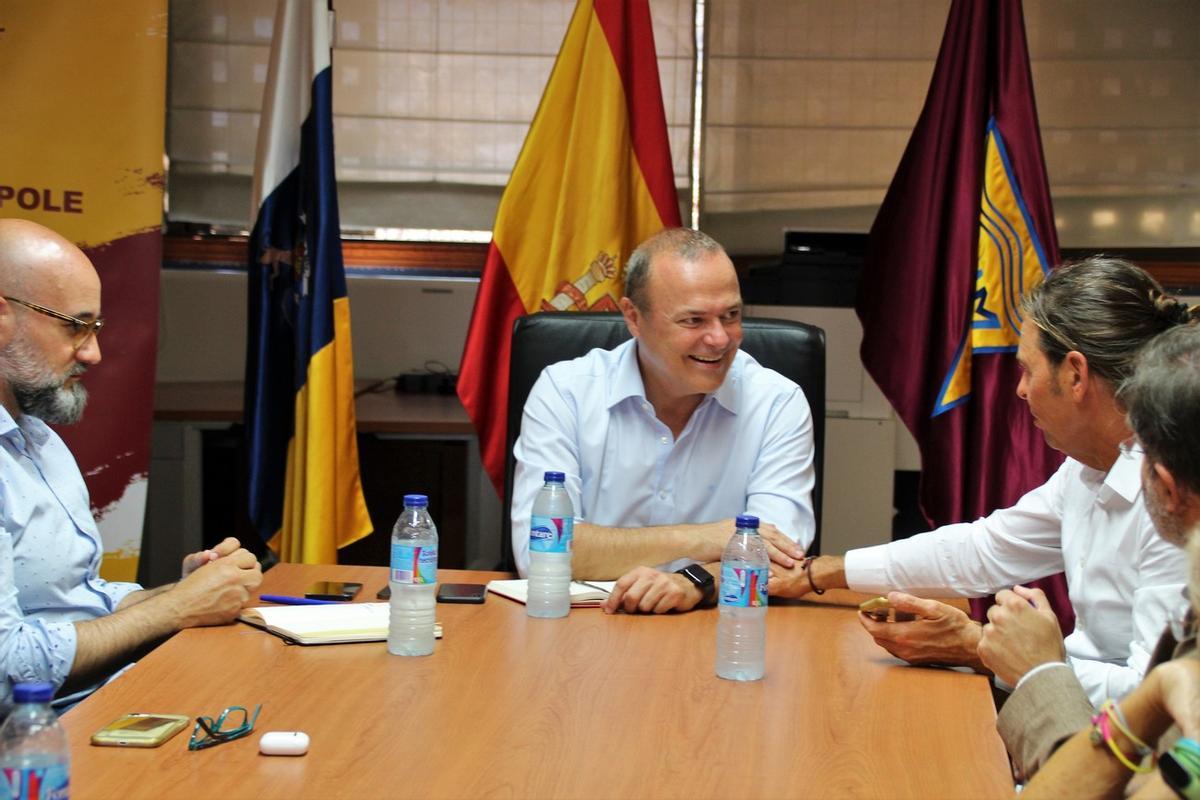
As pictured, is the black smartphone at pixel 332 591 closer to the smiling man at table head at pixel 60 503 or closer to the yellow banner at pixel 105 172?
the smiling man at table head at pixel 60 503

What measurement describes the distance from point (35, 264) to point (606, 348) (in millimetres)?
1148

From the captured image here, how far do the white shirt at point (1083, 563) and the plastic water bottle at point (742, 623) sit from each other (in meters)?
0.46

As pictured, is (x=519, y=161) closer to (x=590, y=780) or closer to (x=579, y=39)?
(x=579, y=39)

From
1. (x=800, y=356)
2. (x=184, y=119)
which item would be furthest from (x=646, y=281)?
(x=184, y=119)

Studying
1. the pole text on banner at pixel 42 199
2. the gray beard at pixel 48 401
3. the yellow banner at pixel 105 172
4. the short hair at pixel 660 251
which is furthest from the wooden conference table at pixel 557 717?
the pole text on banner at pixel 42 199

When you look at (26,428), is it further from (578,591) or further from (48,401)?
(578,591)

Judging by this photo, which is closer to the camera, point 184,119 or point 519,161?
point 519,161

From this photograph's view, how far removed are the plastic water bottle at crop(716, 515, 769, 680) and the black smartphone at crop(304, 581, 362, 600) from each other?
69 centimetres

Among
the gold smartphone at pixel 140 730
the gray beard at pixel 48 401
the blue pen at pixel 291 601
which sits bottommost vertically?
the gold smartphone at pixel 140 730

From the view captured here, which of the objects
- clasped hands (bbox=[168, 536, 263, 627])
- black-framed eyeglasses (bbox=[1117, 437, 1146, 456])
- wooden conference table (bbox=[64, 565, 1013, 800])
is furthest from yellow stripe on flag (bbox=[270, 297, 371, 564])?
black-framed eyeglasses (bbox=[1117, 437, 1146, 456])

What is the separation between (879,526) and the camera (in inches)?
160

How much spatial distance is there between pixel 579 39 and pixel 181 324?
6.41 feet

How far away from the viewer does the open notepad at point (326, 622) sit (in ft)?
6.01

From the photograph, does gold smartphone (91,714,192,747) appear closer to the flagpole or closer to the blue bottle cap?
the blue bottle cap
